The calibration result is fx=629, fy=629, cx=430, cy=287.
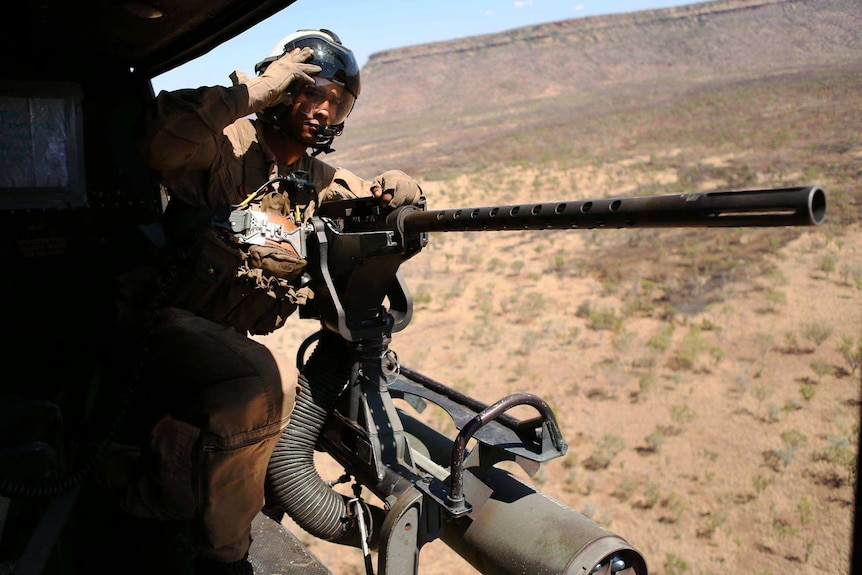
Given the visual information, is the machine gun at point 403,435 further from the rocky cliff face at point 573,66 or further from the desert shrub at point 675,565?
the rocky cliff face at point 573,66

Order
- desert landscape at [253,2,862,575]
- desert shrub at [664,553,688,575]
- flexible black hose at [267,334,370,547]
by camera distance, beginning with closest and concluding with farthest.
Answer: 1. flexible black hose at [267,334,370,547]
2. desert shrub at [664,553,688,575]
3. desert landscape at [253,2,862,575]

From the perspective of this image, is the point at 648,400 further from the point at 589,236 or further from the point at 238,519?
the point at 589,236

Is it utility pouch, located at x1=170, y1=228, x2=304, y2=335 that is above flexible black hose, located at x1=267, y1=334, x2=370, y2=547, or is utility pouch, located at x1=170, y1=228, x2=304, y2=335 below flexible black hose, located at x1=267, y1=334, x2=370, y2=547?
above

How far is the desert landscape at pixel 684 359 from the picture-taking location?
5973mm

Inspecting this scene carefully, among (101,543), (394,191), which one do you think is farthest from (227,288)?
(101,543)

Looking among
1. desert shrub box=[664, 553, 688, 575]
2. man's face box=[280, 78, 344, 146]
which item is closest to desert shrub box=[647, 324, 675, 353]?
desert shrub box=[664, 553, 688, 575]

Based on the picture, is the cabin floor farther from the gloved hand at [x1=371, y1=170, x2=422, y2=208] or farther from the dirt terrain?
the dirt terrain

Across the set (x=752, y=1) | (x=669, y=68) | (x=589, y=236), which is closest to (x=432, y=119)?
(x=669, y=68)

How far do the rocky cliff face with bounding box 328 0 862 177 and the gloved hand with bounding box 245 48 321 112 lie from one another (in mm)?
33083

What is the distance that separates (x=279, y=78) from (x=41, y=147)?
129 centimetres

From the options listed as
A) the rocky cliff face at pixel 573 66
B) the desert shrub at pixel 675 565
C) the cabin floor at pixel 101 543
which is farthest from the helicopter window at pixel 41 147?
the rocky cliff face at pixel 573 66

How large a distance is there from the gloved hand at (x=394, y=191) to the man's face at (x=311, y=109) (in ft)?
1.91

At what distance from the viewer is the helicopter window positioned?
312 cm

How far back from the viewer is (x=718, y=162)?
874 inches
